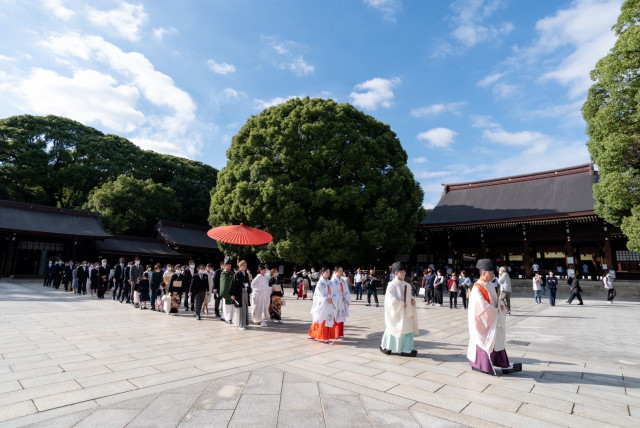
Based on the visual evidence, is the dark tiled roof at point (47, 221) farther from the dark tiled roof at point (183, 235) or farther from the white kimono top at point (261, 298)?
the white kimono top at point (261, 298)

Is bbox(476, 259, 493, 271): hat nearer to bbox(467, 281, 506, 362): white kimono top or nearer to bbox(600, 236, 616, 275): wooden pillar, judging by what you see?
bbox(467, 281, 506, 362): white kimono top

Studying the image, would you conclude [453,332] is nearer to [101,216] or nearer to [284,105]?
[284,105]

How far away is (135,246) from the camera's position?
2734 cm

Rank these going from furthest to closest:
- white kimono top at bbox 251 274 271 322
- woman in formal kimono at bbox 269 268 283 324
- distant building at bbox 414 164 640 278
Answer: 1. distant building at bbox 414 164 640 278
2. woman in formal kimono at bbox 269 268 283 324
3. white kimono top at bbox 251 274 271 322

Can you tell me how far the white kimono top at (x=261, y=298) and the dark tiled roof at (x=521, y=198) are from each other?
1820 cm

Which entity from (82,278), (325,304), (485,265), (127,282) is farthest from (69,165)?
Result: (485,265)

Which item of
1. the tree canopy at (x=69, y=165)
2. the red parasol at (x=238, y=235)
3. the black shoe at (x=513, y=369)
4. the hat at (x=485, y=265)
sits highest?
the tree canopy at (x=69, y=165)

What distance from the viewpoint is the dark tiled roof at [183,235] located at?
28.5m

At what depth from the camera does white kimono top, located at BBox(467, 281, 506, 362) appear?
4.95 m

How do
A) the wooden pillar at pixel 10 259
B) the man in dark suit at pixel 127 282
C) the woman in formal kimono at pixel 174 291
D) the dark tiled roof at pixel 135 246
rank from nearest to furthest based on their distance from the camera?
the woman in formal kimono at pixel 174 291, the man in dark suit at pixel 127 282, the wooden pillar at pixel 10 259, the dark tiled roof at pixel 135 246

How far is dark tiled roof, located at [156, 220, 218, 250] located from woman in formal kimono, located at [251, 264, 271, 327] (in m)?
21.0

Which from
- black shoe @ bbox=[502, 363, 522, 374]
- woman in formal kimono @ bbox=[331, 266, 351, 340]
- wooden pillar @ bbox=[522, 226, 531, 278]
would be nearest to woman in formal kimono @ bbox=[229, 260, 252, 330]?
woman in formal kimono @ bbox=[331, 266, 351, 340]

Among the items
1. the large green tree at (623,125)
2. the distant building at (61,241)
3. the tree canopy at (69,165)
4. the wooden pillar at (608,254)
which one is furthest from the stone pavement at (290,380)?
the tree canopy at (69,165)

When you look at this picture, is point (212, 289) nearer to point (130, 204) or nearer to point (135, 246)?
point (135, 246)
